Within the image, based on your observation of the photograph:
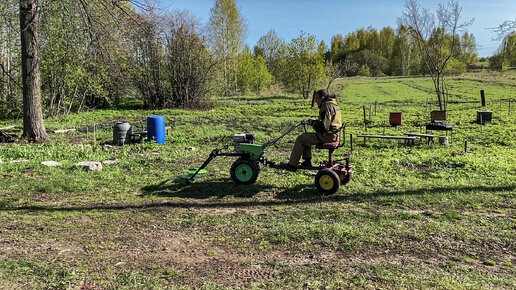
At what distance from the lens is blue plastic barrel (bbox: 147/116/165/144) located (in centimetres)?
1153

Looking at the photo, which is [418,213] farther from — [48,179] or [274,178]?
[48,179]

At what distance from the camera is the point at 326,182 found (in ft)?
20.0

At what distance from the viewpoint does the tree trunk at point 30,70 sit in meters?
10.5

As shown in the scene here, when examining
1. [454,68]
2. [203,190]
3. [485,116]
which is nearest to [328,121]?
[203,190]

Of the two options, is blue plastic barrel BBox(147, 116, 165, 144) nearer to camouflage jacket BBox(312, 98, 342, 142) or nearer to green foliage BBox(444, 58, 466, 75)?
camouflage jacket BBox(312, 98, 342, 142)

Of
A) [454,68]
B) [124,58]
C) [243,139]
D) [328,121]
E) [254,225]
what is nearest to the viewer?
[254,225]

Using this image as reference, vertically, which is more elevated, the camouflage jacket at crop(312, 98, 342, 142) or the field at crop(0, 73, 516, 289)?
the camouflage jacket at crop(312, 98, 342, 142)

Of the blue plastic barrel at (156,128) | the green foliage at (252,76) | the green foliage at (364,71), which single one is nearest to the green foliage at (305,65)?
the green foliage at (252,76)

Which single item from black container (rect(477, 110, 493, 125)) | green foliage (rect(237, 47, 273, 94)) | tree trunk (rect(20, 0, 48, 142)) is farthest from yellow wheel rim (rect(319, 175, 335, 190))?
green foliage (rect(237, 47, 273, 94))

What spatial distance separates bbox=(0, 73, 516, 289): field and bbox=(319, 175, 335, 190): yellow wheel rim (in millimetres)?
180

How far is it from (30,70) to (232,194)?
822 centimetres

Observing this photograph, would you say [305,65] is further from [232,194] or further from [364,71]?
[364,71]

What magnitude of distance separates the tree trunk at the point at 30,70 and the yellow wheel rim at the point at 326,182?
926 cm

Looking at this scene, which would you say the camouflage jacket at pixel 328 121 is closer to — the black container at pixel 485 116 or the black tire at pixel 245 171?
the black tire at pixel 245 171
